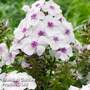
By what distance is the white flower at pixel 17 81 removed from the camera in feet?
8.29

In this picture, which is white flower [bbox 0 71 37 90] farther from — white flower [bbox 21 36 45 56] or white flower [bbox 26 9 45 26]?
white flower [bbox 26 9 45 26]

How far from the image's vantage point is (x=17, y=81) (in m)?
2.58

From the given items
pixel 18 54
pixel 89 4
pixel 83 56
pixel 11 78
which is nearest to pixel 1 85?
pixel 11 78

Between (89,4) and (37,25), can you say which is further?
(89,4)

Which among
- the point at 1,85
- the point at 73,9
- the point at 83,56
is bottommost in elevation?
the point at 1,85

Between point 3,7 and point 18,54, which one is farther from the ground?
point 3,7

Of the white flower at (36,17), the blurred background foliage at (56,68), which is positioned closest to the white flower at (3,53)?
the blurred background foliage at (56,68)

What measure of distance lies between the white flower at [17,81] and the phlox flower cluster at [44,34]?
0.12 metres

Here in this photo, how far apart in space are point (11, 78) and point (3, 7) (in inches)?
95.8

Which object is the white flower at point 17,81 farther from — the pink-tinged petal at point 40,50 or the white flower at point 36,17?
the white flower at point 36,17

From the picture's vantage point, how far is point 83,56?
2787 mm

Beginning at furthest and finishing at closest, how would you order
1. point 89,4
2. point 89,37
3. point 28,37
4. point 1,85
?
1. point 89,4
2. point 89,37
3. point 28,37
4. point 1,85

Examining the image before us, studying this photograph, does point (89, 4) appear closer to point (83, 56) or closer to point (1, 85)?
point (83, 56)

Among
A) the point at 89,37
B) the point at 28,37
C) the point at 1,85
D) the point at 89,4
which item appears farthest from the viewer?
the point at 89,4
